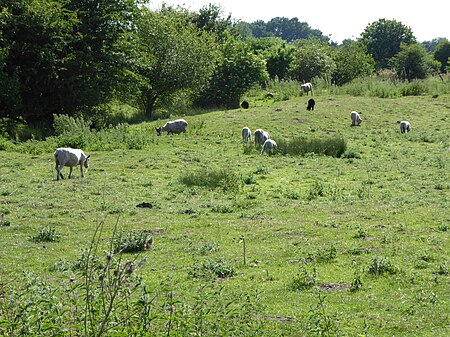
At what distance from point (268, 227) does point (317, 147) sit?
13.8 metres

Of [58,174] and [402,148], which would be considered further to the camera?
[402,148]

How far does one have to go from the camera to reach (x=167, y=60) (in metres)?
44.5

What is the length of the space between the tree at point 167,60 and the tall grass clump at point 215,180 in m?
24.3

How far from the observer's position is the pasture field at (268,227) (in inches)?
325

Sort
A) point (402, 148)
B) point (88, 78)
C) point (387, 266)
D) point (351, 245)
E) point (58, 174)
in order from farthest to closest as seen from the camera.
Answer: point (88, 78), point (402, 148), point (58, 174), point (351, 245), point (387, 266)

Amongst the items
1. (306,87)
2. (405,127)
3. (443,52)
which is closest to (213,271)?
(405,127)

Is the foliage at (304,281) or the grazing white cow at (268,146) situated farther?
the grazing white cow at (268,146)

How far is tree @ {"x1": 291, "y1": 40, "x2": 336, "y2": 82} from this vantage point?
60.7 metres

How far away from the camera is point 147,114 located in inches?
1783

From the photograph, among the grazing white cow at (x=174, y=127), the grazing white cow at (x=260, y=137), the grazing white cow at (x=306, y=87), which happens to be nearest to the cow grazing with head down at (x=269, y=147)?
the grazing white cow at (x=260, y=137)

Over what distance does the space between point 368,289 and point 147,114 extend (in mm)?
37595

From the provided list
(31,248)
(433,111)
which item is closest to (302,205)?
(31,248)

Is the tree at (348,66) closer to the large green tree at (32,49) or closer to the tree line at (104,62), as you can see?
the tree line at (104,62)

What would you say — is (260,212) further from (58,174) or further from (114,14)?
(114,14)
